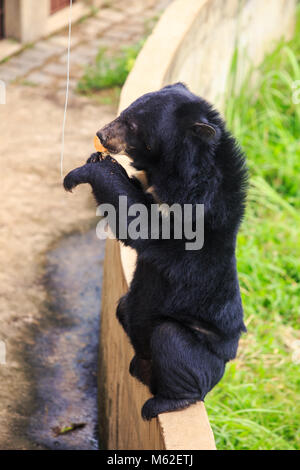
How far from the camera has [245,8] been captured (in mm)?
6906

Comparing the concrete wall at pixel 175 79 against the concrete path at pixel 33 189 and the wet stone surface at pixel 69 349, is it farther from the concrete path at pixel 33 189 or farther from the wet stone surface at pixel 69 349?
the concrete path at pixel 33 189

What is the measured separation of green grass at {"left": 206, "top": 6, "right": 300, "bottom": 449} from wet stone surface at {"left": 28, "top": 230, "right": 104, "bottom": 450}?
31.9 inches

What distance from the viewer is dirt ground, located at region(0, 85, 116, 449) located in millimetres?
4004

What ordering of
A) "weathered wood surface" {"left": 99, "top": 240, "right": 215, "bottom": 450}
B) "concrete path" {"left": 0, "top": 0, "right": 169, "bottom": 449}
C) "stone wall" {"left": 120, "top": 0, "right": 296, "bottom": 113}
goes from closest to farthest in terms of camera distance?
1. "weathered wood surface" {"left": 99, "top": 240, "right": 215, "bottom": 450}
2. "concrete path" {"left": 0, "top": 0, "right": 169, "bottom": 449}
3. "stone wall" {"left": 120, "top": 0, "right": 296, "bottom": 113}

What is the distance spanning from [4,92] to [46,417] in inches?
164
